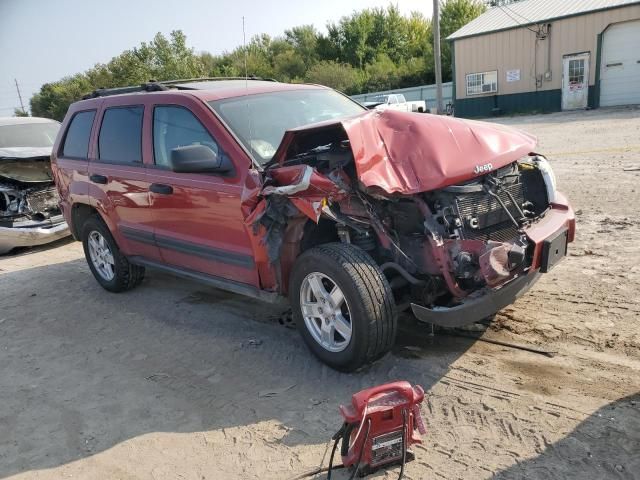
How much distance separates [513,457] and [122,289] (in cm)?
445

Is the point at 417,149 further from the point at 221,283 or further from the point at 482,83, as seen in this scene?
the point at 482,83

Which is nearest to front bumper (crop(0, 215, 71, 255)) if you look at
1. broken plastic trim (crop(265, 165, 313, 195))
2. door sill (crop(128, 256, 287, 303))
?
door sill (crop(128, 256, 287, 303))

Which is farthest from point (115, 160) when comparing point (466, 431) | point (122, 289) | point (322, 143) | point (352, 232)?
point (466, 431)

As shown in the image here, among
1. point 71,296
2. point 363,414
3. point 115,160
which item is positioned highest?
point 115,160

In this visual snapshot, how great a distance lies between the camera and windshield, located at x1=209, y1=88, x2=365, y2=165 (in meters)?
4.20

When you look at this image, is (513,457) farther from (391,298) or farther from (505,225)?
(505,225)

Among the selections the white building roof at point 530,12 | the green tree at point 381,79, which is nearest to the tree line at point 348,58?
the green tree at point 381,79

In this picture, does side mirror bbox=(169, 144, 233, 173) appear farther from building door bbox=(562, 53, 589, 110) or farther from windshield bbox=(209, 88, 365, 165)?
building door bbox=(562, 53, 589, 110)

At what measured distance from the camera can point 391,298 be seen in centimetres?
347

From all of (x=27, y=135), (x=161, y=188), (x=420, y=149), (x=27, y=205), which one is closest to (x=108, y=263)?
(x=161, y=188)

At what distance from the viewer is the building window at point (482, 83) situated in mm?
27078

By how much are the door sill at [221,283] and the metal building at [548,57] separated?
23.6 metres

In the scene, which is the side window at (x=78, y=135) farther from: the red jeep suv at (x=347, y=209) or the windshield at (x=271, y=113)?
the windshield at (x=271, y=113)

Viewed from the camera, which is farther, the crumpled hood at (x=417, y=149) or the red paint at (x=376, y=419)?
the crumpled hood at (x=417, y=149)
